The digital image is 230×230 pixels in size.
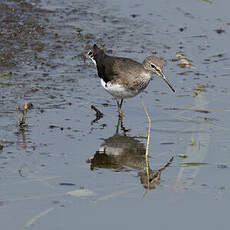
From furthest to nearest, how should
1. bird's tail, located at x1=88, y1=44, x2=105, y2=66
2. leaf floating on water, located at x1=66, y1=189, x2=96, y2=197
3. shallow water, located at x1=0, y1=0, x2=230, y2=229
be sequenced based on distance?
bird's tail, located at x1=88, y1=44, x2=105, y2=66 → leaf floating on water, located at x1=66, y1=189, x2=96, y2=197 → shallow water, located at x1=0, y1=0, x2=230, y2=229

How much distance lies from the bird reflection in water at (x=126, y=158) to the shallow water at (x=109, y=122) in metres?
0.02

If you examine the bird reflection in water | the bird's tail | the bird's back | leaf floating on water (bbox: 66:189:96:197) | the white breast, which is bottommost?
leaf floating on water (bbox: 66:189:96:197)

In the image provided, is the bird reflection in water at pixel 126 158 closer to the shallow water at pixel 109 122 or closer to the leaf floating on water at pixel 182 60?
the shallow water at pixel 109 122

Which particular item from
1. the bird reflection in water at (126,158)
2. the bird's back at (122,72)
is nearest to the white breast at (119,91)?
the bird's back at (122,72)

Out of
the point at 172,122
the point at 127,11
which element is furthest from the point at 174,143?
the point at 127,11

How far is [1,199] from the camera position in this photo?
6.46m

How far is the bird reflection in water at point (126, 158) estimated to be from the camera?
23.7 feet

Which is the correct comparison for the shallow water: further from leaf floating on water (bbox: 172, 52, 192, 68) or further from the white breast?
the white breast

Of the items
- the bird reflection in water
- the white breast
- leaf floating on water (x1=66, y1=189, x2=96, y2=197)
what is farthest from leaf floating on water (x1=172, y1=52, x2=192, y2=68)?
leaf floating on water (x1=66, y1=189, x2=96, y2=197)

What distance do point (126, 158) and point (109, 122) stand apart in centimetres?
148

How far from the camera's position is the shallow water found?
21.1 feet

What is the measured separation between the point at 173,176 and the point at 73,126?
209 centimetres

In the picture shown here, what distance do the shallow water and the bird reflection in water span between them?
0.6 inches

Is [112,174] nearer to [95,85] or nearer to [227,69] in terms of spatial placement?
[95,85]
